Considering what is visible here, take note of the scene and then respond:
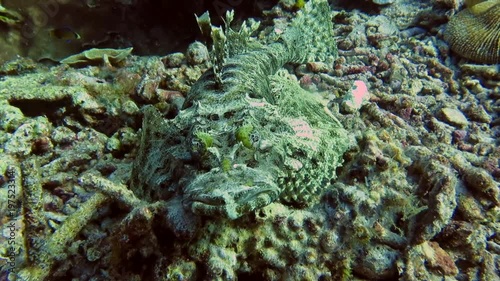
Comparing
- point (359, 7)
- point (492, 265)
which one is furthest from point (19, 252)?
point (359, 7)

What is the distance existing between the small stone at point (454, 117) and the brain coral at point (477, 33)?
1.26m

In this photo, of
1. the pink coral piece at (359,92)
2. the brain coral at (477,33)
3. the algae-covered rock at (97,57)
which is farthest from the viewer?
the algae-covered rock at (97,57)

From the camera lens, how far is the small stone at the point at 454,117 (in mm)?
4102

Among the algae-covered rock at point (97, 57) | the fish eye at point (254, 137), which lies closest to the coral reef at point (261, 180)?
the fish eye at point (254, 137)

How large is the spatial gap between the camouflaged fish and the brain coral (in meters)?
2.57

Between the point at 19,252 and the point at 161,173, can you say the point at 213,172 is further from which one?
the point at 19,252

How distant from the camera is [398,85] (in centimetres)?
469

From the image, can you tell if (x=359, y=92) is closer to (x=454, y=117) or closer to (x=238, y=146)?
(x=454, y=117)

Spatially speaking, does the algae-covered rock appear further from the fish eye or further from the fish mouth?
the fish mouth

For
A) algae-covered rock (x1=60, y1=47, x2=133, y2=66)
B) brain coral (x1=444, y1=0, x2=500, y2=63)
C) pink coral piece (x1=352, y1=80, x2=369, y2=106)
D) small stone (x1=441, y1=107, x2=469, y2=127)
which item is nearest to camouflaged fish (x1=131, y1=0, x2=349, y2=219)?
pink coral piece (x1=352, y1=80, x2=369, y2=106)

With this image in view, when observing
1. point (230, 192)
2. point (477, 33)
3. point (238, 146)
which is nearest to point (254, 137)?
point (238, 146)

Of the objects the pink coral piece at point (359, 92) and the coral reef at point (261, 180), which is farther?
the pink coral piece at point (359, 92)

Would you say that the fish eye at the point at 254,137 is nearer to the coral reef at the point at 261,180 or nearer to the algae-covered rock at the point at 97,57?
the coral reef at the point at 261,180

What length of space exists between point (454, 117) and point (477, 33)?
1.67 metres
